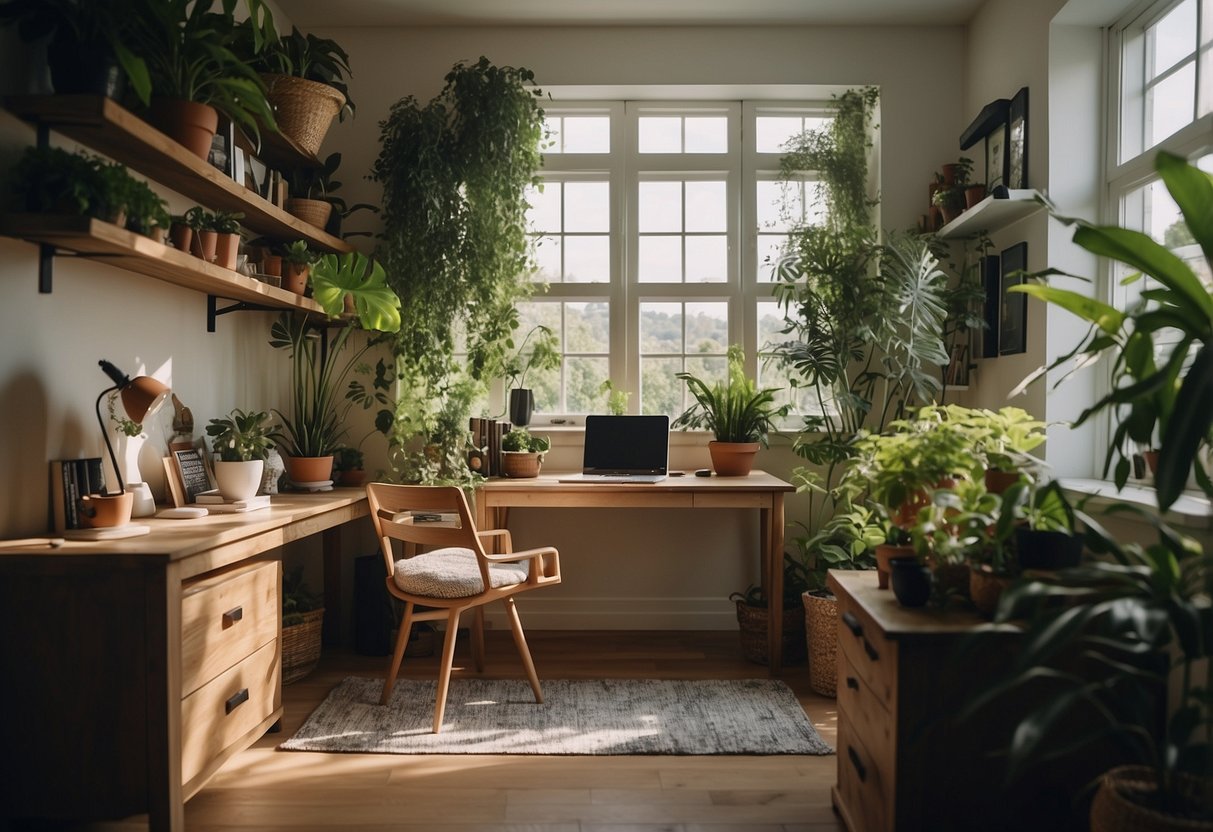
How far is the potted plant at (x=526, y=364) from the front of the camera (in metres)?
3.90

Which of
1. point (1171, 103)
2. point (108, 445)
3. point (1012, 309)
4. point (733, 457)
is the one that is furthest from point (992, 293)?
point (108, 445)

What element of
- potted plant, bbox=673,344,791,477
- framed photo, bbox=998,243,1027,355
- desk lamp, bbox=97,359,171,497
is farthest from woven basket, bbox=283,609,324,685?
framed photo, bbox=998,243,1027,355

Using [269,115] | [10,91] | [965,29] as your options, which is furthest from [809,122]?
[10,91]

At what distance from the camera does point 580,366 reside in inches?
166

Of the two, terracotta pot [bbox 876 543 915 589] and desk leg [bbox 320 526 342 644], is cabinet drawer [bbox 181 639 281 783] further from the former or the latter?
terracotta pot [bbox 876 543 915 589]

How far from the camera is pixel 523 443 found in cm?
373

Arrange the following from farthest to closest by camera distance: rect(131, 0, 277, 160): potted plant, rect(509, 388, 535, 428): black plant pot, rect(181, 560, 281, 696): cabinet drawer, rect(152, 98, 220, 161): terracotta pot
Answer: rect(509, 388, 535, 428): black plant pot → rect(152, 98, 220, 161): terracotta pot → rect(131, 0, 277, 160): potted plant → rect(181, 560, 281, 696): cabinet drawer

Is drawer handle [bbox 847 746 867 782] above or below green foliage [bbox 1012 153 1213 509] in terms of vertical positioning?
below

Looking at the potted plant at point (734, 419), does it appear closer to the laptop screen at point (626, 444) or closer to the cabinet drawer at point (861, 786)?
the laptop screen at point (626, 444)

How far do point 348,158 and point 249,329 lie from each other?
105cm

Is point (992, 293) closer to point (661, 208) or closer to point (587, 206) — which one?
point (661, 208)

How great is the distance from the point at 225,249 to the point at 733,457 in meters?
2.23

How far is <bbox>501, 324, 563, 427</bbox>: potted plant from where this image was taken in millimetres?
3896

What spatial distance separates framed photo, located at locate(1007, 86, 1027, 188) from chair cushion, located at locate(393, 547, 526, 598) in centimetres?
251
